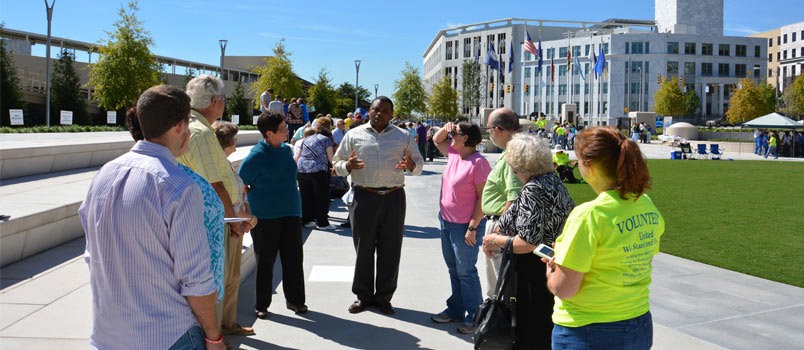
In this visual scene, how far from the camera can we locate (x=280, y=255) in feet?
18.3

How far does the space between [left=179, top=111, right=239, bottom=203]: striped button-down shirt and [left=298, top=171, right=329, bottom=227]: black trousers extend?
6.42 meters

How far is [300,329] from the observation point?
5.23 meters

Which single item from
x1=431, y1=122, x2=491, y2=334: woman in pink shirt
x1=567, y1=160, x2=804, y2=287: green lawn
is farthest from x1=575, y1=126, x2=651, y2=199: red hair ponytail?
x1=567, y1=160, x2=804, y2=287: green lawn

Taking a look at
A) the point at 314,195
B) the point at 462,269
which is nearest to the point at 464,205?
the point at 462,269

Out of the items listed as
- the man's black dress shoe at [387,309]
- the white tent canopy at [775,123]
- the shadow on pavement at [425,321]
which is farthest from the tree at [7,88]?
the white tent canopy at [775,123]

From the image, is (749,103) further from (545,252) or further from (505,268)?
(545,252)

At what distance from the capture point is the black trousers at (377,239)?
571cm

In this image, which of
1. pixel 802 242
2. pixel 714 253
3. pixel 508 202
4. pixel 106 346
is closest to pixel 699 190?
pixel 802 242

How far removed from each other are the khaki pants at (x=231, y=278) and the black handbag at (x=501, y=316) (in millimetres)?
2203

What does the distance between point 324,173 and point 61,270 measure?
5.44 meters

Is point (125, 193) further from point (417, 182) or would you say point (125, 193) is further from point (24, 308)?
point (417, 182)

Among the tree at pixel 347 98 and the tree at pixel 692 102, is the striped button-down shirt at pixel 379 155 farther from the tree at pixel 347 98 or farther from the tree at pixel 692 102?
the tree at pixel 692 102

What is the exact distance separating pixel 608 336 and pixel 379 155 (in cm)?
341

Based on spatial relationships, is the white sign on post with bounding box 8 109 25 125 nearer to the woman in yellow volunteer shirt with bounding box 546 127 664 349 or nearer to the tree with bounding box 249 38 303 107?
the tree with bounding box 249 38 303 107
